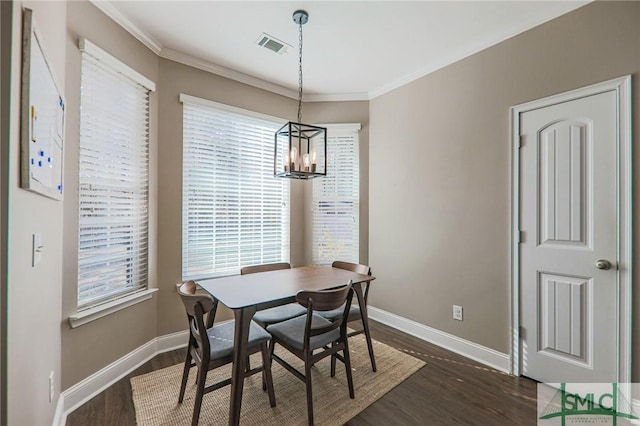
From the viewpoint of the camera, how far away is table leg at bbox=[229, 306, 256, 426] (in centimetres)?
166

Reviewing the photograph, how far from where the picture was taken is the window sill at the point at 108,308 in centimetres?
199

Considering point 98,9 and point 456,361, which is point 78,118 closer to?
point 98,9

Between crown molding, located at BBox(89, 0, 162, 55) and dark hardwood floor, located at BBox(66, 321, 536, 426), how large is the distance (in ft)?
9.18

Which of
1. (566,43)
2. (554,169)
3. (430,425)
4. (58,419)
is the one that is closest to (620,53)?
(566,43)

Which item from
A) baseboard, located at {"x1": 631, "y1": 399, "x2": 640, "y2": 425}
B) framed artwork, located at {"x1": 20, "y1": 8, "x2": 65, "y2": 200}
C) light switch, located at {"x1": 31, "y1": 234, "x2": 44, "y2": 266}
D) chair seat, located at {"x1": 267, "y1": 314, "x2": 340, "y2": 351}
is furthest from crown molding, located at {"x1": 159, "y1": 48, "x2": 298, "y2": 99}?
baseboard, located at {"x1": 631, "y1": 399, "x2": 640, "y2": 425}

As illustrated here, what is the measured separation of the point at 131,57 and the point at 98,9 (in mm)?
359

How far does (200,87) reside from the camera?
9.80 feet

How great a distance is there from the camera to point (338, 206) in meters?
3.77

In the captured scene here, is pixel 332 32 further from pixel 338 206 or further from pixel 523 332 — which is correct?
pixel 523 332

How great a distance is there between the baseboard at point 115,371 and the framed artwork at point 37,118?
1.40 metres

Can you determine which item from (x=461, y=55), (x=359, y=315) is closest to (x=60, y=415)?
(x=359, y=315)

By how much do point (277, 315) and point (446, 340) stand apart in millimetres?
1717

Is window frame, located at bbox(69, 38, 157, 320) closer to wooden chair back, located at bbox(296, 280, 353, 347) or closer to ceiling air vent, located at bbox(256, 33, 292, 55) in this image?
ceiling air vent, located at bbox(256, 33, 292, 55)

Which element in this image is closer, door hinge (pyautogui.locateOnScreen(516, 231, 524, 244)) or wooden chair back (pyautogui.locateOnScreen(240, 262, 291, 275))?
door hinge (pyautogui.locateOnScreen(516, 231, 524, 244))
